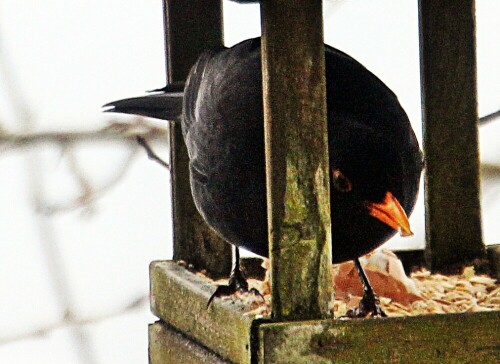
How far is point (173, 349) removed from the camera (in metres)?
3.14

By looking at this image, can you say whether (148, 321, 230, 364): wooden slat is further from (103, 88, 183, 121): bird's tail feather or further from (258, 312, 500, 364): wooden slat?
(103, 88, 183, 121): bird's tail feather

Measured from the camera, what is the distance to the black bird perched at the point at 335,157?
2758 millimetres

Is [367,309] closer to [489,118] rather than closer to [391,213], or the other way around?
[391,213]

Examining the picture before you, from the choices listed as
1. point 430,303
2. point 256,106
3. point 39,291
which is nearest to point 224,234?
point 256,106

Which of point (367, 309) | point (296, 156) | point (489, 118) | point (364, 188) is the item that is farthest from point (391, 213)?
point (489, 118)

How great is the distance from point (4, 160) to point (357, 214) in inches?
47.8

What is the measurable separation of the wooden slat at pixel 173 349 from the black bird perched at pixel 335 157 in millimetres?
150

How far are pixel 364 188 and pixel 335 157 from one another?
9cm

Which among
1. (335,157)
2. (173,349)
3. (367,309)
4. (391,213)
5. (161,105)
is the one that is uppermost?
(161,105)

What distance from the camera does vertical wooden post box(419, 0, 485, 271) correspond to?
3443 millimetres

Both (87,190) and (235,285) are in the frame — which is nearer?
(235,285)

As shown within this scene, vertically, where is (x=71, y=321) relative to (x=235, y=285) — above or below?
below

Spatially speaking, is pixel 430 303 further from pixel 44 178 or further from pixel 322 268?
pixel 44 178

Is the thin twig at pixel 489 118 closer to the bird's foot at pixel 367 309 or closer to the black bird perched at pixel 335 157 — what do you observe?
the black bird perched at pixel 335 157
